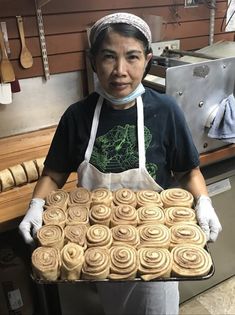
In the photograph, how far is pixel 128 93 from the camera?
3.48 feet

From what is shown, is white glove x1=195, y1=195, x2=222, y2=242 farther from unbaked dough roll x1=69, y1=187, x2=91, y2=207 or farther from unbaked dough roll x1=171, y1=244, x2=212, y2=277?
unbaked dough roll x1=69, y1=187, x2=91, y2=207

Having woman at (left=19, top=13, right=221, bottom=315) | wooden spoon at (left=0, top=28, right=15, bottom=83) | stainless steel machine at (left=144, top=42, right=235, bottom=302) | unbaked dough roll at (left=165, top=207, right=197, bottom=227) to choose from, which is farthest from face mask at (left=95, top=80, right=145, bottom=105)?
wooden spoon at (left=0, top=28, right=15, bottom=83)

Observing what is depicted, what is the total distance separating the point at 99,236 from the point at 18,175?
22.8 inches

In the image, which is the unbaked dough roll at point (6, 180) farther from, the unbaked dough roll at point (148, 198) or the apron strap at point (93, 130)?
the unbaked dough roll at point (148, 198)

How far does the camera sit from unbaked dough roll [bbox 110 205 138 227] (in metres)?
1.05

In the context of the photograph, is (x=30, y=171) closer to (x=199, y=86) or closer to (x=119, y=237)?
(x=119, y=237)

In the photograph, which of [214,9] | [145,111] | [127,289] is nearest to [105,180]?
[145,111]

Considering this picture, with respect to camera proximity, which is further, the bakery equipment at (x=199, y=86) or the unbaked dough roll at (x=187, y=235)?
the bakery equipment at (x=199, y=86)

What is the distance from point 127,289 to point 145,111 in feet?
2.01

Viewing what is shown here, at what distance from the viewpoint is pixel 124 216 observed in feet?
3.46

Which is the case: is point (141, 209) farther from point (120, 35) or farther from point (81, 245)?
point (120, 35)

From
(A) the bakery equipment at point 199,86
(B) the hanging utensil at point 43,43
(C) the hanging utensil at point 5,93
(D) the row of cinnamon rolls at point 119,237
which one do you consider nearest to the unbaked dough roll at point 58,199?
(D) the row of cinnamon rolls at point 119,237

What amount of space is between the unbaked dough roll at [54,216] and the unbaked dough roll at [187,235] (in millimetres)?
336

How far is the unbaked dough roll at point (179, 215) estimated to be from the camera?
1.04 m
